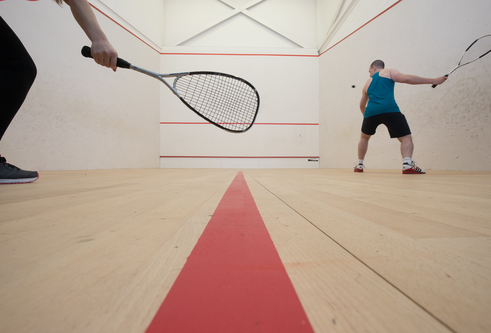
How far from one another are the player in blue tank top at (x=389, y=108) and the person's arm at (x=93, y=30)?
2.03 m

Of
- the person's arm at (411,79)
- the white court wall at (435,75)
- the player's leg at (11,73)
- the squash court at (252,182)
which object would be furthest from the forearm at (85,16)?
the white court wall at (435,75)

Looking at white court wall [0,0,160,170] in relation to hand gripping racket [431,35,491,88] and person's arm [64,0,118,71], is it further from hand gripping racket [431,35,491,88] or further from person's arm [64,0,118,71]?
hand gripping racket [431,35,491,88]

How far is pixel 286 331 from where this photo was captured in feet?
0.39

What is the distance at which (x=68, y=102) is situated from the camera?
278 centimetres

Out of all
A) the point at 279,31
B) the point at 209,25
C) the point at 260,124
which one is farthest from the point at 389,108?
the point at 209,25

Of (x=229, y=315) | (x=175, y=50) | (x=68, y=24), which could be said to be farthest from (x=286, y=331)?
(x=175, y=50)

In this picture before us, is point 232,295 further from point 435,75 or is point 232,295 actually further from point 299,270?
point 435,75

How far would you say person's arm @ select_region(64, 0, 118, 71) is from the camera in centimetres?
86

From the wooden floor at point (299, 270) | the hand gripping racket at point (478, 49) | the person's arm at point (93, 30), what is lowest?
the wooden floor at point (299, 270)

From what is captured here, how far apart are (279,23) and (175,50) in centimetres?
211

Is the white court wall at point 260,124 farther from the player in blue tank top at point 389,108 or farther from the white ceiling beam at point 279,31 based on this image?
the player in blue tank top at point 389,108

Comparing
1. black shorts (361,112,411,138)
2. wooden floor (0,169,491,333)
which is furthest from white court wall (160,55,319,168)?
wooden floor (0,169,491,333)

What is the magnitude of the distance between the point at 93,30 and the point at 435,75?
304 cm

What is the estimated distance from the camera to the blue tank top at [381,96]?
212 cm
